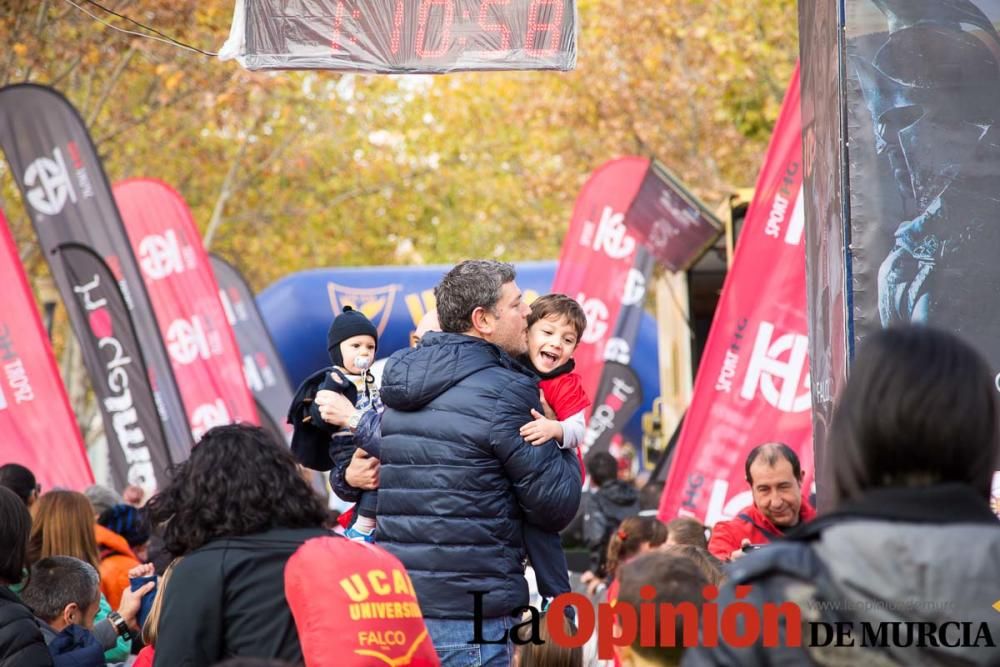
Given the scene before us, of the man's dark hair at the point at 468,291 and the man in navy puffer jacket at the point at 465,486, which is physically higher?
the man's dark hair at the point at 468,291

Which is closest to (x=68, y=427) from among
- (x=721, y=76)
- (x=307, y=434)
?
(x=307, y=434)

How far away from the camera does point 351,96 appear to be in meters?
24.9

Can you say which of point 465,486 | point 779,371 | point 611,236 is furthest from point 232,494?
point 611,236

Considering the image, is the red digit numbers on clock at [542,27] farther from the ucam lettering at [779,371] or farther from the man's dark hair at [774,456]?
the ucam lettering at [779,371]

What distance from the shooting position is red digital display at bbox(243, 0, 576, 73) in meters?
5.87

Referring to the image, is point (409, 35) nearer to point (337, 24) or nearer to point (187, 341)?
point (337, 24)

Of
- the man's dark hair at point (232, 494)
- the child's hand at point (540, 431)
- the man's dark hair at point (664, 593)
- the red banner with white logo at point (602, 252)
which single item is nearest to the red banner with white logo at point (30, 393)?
the red banner with white logo at point (602, 252)

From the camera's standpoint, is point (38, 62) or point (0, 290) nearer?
point (0, 290)

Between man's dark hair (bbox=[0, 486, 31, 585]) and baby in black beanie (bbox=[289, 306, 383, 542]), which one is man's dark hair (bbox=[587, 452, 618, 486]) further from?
man's dark hair (bbox=[0, 486, 31, 585])

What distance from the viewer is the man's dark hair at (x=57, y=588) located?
17.6 feet

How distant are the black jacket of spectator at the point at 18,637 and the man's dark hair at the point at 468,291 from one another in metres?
1.63

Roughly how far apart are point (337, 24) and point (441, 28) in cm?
44

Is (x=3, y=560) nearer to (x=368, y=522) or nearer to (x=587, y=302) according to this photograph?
(x=368, y=522)

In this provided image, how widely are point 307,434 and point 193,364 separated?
807 cm
